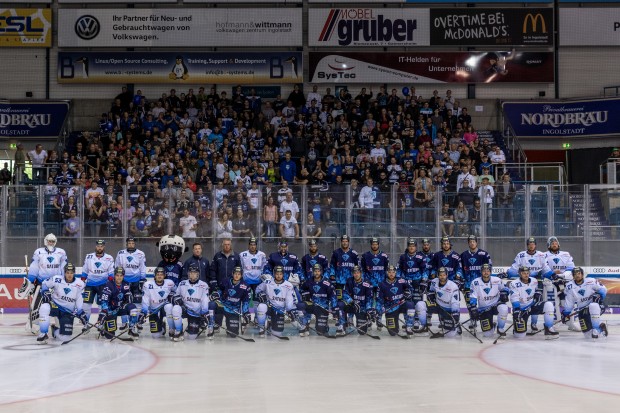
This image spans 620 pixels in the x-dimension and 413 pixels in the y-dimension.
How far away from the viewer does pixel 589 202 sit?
59.1ft

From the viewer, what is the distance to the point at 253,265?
51.9 feet

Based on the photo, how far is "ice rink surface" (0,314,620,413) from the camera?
362 inches

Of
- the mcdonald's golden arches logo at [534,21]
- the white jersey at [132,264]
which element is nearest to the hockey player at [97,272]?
the white jersey at [132,264]

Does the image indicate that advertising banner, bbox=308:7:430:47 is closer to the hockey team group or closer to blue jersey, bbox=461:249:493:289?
blue jersey, bbox=461:249:493:289

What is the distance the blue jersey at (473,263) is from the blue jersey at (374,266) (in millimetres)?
1491

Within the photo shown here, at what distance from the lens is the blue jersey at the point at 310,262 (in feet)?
51.9

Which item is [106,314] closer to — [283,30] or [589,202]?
[589,202]

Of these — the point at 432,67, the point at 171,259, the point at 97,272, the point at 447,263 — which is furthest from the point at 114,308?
the point at 432,67

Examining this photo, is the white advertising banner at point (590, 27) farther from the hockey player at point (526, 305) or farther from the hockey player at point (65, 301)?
the hockey player at point (65, 301)

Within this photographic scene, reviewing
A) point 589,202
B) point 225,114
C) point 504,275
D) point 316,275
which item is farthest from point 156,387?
point 225,114

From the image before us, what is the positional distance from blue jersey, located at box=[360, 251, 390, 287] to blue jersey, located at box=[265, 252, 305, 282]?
1134 mm

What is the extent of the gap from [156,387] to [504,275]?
7.41m

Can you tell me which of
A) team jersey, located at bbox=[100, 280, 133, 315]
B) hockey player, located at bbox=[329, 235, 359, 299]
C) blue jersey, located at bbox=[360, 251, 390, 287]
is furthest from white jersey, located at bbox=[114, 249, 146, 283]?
blue jersey, located at bbox=[360, 251, 390, 287]

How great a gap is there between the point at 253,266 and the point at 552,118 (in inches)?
561
